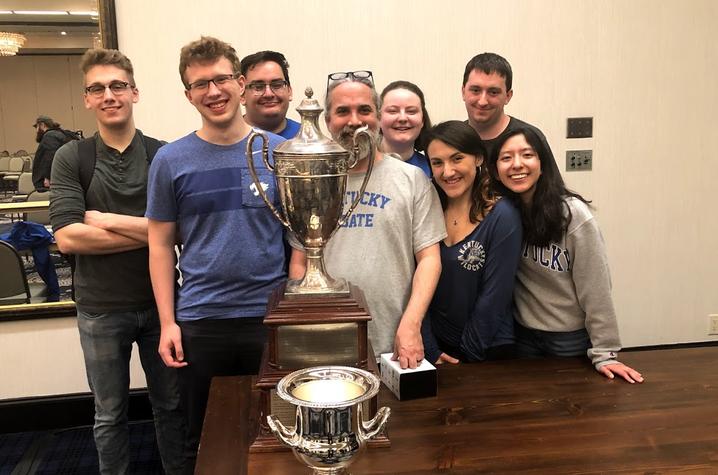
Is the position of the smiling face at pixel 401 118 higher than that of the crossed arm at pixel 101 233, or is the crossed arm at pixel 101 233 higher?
the smiling face at pixel 401 118

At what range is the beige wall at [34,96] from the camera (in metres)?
2.57

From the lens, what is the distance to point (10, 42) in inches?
101

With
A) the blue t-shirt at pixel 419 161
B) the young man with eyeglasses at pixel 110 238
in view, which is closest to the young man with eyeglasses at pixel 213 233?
the young man with eyeglasses at pixel 110 238

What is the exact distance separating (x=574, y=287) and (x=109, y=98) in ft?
4.81

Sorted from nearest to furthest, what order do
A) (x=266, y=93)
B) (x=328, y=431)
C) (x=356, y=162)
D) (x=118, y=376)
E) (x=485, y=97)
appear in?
(x=328, y=431) → (x=356, y=162) → (x=118, y=376) → (x=266, y=93) → (x=485, y=97)

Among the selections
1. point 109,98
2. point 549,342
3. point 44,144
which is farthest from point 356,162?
point 44,144

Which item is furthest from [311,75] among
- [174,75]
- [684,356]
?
[684,356]

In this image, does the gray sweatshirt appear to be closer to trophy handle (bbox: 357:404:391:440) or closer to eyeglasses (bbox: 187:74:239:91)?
trophy handle (bbox: 357:404:391:440)

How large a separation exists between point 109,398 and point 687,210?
9.28ft

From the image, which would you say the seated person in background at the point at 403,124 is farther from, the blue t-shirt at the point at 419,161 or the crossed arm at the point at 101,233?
the crossed arm at the point at 101,233

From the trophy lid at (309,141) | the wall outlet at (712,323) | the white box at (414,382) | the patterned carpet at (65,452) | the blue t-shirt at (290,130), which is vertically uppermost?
the blue t-shirt at (290,130)

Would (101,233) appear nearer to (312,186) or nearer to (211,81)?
(211,81)

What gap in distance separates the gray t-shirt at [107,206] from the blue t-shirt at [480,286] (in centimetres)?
94

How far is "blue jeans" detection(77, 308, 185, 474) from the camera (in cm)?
198
